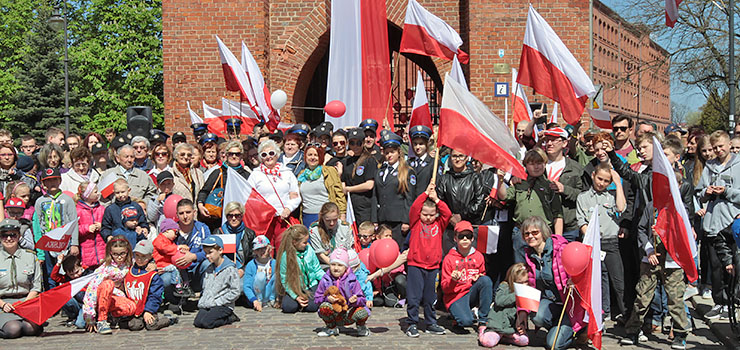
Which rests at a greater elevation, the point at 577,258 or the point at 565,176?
the point at 565,176

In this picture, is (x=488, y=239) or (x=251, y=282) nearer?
(x=488, y=239)

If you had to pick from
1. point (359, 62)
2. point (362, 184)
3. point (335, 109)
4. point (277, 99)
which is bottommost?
point (362, 184)

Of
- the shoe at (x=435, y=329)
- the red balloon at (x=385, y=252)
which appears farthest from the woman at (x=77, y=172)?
the shoe at (x=435, y=329)

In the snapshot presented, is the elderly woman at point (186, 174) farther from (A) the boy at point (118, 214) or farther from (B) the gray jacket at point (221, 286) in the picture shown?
(B) the gray jacket at point (221, 286)

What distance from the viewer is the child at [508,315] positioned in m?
6.85

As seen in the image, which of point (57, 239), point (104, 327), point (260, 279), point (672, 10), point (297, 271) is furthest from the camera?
point (672, 10)

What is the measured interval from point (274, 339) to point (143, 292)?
1550 mm

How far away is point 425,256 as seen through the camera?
7.38 meters

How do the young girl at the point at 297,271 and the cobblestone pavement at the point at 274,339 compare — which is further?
the young girl at the point at 297,271

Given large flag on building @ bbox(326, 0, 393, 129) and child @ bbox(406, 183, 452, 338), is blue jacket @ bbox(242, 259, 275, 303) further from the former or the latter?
large flag on building @ bbox(326, 0, 393, 129)

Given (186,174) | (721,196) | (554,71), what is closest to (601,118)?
(554,71)

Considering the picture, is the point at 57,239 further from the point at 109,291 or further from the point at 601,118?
the point at 601,118

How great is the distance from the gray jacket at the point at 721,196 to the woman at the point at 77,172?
7146mm

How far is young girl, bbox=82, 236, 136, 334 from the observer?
7.53 metres
